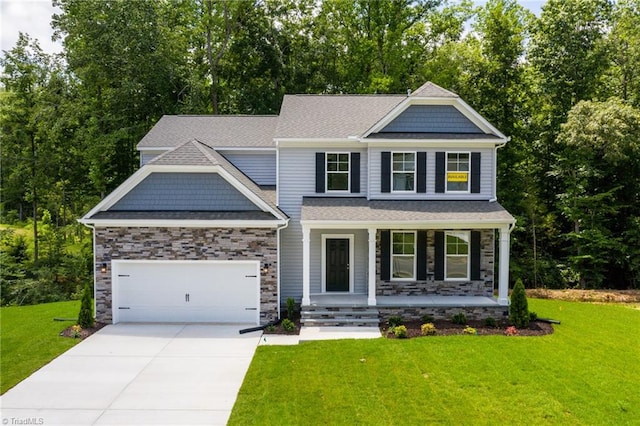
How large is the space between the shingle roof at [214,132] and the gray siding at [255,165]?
1.29 feet

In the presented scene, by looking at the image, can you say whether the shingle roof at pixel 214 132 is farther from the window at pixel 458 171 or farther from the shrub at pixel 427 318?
the shrub at pixel 427 318

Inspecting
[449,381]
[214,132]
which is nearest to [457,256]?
[449,381]

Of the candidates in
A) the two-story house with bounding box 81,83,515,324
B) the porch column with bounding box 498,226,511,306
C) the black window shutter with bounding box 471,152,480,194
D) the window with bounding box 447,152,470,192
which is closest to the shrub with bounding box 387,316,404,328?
the two-story house with bounding box 81,83,515,324

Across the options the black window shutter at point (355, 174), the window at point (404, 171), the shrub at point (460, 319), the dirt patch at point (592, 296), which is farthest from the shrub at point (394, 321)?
→ the dirt patch at point (592, 296)

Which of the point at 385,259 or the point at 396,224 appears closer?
the point at 396,224

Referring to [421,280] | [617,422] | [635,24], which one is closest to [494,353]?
[617,422]

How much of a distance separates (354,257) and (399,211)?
2.40m

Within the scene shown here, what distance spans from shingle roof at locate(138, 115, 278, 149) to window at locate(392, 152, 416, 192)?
4.65m

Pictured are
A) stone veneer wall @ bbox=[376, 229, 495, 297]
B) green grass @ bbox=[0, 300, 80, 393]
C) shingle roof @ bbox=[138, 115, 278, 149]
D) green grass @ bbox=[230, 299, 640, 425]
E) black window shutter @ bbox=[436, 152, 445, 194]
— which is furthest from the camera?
shingle roof @ bbox=[138, 115, 278, 149]

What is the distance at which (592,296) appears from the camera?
60.3 feet

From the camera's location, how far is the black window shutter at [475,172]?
15633mm

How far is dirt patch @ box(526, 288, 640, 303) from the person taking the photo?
18.0 metres

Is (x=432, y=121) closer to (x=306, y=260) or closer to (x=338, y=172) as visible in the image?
(x=338, y=172)

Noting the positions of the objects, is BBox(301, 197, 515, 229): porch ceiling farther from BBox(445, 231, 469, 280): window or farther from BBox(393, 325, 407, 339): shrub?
BBox(393, 325, 407, 339): shrub
